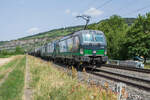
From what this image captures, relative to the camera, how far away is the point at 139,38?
31.9 m

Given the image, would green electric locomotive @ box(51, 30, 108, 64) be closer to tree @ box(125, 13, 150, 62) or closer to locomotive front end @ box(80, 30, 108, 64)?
locomotive front end @ box(80, 30, 108, 64)

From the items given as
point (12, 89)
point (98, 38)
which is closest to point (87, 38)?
point (98, 38)

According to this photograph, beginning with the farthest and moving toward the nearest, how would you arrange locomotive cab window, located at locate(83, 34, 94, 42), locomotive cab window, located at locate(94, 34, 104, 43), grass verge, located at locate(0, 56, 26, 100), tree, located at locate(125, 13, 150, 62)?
tree, located at locate(125, 13, 150, 62)
locomotive cab window, located at locate(94, 34, 104, 43)
locomotive cab window, located at locate(83, 34, 94, 42)
grass verge, located at locate(0, 56, 26, 100)

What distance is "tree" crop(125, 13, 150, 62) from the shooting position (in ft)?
102

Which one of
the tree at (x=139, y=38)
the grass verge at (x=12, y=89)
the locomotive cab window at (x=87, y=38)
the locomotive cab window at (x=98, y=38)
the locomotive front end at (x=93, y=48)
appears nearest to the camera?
the grass verge at (x=12, y=89)

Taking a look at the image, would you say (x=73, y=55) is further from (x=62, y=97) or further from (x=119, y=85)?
(x=119, y=85)

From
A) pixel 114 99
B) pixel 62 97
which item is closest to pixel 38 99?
pixel 62 97

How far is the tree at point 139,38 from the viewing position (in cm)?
3112

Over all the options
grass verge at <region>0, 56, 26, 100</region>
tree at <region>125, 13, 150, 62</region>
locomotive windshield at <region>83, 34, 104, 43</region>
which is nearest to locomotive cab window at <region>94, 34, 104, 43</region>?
locomotive windshield at <region>83, 34, 104, 43</region>

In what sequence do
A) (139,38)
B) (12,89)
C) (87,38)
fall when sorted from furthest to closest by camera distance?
(139,38) → (87,38) → (12,89)

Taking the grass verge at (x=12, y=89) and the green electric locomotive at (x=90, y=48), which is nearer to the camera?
the grass verge at (x=12, y=89)

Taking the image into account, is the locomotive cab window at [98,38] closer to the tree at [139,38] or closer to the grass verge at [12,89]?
the grass verge at [12,89]

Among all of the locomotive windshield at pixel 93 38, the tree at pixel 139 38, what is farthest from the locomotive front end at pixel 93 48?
the tree at pixel 139 38

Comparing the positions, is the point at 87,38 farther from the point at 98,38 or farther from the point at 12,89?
the point at 12,89
